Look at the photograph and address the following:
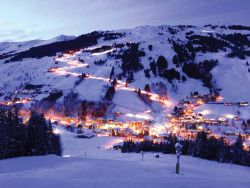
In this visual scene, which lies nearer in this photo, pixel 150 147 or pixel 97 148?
pixel 150 147

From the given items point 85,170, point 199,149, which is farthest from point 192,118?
point 85,170

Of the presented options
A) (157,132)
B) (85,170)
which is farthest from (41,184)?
(157,132)

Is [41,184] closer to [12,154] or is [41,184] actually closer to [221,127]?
[12,154]

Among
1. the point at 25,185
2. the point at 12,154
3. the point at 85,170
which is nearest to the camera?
the point at 25,185

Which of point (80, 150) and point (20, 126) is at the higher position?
point (20, 126)

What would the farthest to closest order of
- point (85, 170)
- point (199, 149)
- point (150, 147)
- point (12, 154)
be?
1. point (150, 147)
2. point (199, 149)
3. point (12, 154)
4. point (85, 170)

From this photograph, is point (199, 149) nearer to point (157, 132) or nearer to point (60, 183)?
point (60, 183)
